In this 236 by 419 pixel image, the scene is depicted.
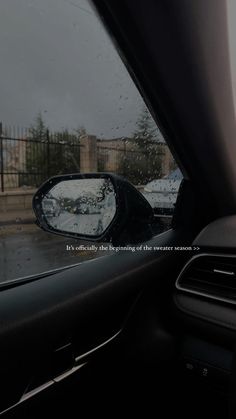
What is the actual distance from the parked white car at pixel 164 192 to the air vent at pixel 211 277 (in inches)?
13.4

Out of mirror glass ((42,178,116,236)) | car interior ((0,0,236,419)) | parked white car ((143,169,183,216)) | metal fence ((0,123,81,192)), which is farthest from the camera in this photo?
parked white car ((143,169,183,216))

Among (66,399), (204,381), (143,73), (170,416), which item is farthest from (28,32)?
(170,416)

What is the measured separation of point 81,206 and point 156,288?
0.64 m

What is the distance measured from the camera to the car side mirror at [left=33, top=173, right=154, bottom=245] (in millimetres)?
2008

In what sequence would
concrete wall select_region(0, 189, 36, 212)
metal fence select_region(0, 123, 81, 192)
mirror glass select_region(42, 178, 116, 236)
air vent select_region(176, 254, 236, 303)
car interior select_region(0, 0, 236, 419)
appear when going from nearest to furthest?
car interior select_region(0, 0, 236, 419)
metal fence select_region(0, 123, 81, 192)
concrete wall select_region(0, 189, 36, 212)
mirror glass select_region(42, 178, 116, 236)
air vent select_region(176, 254, 236, 303)

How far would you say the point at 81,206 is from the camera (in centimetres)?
210

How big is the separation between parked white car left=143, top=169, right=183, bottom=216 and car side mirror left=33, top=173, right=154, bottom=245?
0.29 ft

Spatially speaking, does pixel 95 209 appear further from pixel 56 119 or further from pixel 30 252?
pixel 56 119

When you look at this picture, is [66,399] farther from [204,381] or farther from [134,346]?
[204,381]

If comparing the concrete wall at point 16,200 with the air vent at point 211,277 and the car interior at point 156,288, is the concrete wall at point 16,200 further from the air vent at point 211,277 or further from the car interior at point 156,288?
the air vent at point 211,277

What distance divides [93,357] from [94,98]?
48.4 inches

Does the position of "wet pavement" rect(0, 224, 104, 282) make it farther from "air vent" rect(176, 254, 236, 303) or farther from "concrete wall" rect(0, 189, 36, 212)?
"air vent" rect(176, 254, 236, 303)

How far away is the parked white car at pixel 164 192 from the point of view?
2.30 metres

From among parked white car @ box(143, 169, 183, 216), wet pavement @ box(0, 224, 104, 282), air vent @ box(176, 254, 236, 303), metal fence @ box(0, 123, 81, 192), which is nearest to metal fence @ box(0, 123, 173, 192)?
metal fence @ box(0, 123, 81, 192)
